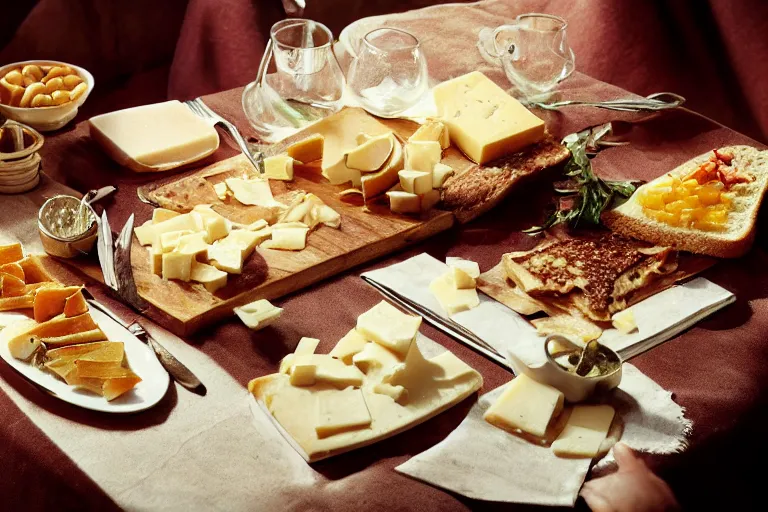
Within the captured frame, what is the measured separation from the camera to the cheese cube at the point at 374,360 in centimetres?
125

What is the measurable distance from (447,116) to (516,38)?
1.23 ft

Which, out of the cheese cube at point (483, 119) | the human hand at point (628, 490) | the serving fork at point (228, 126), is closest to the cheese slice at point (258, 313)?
the serving fork at point (228, 126)

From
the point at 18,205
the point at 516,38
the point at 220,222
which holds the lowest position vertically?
the point at 18,205

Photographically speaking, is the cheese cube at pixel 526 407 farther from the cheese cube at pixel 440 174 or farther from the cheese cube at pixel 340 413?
the cheese cube at pixel 440 174

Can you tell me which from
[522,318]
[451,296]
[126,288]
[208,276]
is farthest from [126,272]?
[522,318]

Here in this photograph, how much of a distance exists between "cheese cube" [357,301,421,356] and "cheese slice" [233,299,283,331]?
159 mm

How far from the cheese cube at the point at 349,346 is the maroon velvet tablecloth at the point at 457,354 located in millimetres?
69

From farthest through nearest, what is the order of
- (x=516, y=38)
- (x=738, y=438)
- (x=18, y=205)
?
(x=516, y=38) → (x=18, y=205) → (x=738, y=438)

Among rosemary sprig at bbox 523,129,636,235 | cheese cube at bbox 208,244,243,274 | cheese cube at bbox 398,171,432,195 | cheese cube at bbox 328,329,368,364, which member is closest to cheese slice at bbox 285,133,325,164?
cheese cube at bbox 398,171,432,195

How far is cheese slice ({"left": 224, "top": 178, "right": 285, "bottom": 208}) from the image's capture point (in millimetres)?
1688

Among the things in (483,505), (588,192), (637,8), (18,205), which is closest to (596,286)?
(588,192)

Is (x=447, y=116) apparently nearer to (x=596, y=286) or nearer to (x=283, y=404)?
(x=596, y=286)

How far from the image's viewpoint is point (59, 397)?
1.17m

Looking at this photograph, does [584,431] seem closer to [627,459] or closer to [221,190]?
[627,459]
